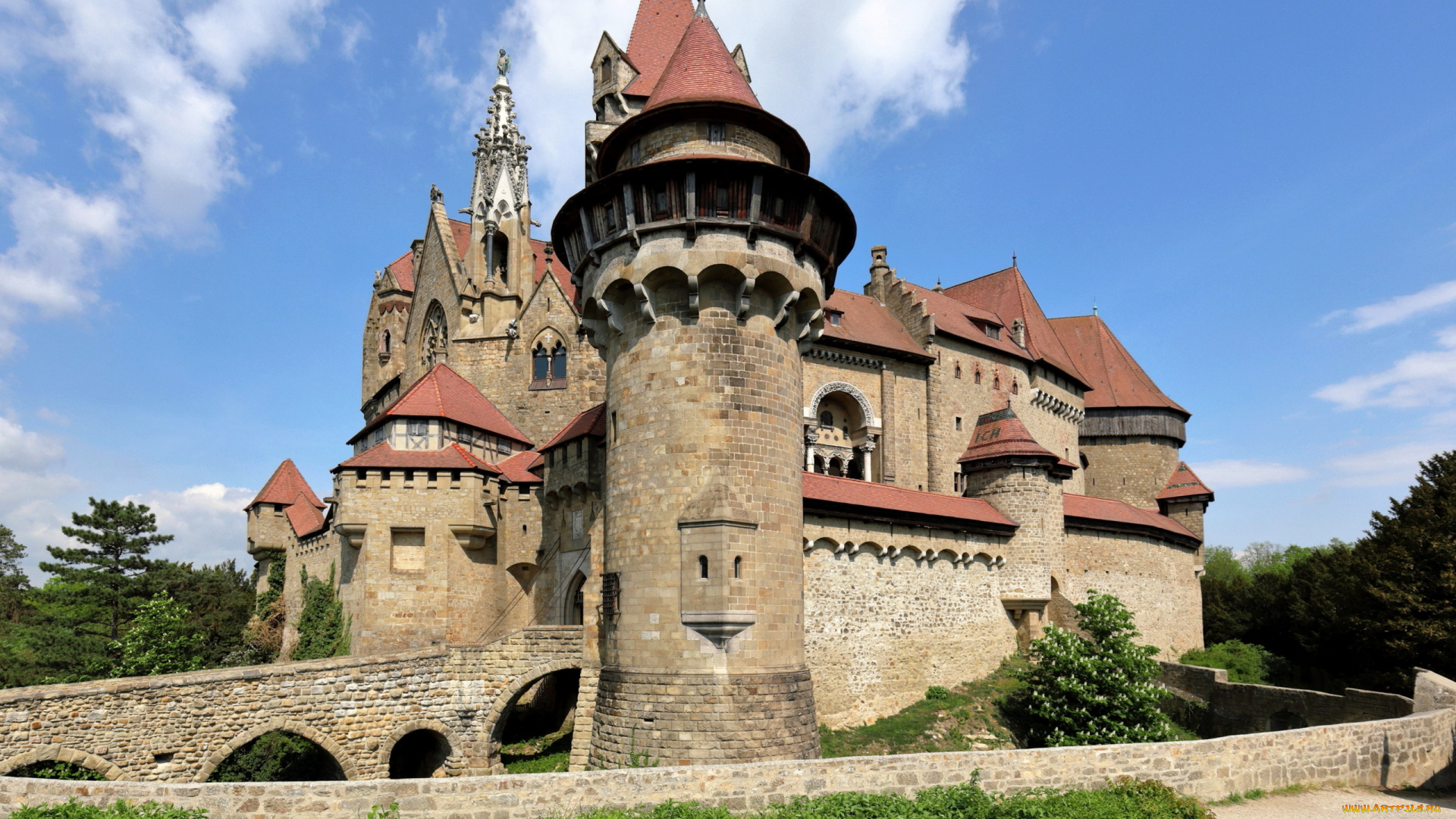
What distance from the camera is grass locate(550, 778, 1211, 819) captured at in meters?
11.3

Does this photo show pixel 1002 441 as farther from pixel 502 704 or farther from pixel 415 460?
pixel 415 460

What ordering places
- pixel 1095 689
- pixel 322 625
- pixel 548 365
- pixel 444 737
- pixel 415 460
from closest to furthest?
pixel 444 737 → pixel 1095 689 → pixel 415 460 → pixel 322 625 → pixel 548 365

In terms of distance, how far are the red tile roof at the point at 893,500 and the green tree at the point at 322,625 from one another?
590 inches

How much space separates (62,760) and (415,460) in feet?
38.1

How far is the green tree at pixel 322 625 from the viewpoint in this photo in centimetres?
2600

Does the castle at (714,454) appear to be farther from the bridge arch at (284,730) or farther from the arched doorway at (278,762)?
the bridge arch at (284,730)

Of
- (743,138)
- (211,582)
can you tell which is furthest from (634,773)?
(211,582)

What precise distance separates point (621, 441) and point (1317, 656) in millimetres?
30145

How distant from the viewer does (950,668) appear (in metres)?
24.5

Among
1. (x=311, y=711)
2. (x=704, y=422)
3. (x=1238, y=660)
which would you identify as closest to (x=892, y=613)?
(x=704, y=422)

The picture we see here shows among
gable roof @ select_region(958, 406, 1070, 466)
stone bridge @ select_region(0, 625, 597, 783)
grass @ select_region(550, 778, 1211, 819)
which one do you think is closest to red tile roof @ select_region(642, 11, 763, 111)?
stone bridge @ select_region(0, 625, 597, 783)

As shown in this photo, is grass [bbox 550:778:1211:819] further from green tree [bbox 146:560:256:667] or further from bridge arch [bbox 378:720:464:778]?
green tree [bbox 146:560:256:667]

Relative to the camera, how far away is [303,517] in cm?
3484

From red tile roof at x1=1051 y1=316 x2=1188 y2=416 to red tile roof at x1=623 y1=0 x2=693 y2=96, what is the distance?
26.3 metres
